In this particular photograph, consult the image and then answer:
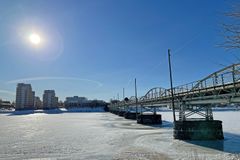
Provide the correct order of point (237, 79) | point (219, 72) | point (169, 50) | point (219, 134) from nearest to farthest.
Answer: point (237, 79) → point (219, 72) → point (219, 134) → point (169, 50)

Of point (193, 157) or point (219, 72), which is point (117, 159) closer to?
point (193, 157)

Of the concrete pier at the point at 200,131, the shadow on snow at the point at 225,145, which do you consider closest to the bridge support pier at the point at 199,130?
the concrete pier at the point at 200,131

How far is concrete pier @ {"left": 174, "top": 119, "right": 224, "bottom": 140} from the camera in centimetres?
2697

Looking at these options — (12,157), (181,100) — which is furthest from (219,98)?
(12,157)

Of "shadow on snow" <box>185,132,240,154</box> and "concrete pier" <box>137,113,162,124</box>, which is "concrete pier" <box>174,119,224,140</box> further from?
"concrete pier" <box>137,113,162,124</box>

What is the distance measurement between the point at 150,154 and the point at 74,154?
6.30 meters

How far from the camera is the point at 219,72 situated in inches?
892

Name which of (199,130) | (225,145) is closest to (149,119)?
(199,130)

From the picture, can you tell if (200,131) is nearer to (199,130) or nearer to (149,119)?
(199,130)

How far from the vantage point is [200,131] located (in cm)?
2722

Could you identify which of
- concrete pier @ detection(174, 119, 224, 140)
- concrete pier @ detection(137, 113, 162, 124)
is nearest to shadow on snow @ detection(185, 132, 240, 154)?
concrete pier @ detection(174, 119, 224, 140)

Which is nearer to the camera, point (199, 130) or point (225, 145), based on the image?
point (225, 145)

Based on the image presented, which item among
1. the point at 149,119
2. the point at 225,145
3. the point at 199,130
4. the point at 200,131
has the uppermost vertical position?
the point at 199,130

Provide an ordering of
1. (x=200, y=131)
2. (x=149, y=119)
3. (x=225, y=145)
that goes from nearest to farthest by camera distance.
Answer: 1. (x=225, y=145)
2. (x=200, y=131)
3. (x=149, y=119)
